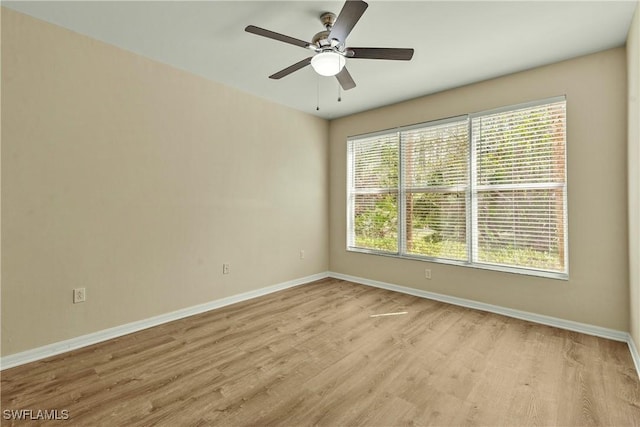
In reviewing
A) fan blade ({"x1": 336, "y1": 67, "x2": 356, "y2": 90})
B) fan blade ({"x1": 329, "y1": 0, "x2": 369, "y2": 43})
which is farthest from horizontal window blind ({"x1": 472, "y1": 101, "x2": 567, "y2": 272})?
fan blade ({"x1": 329, "y1": 0, "x2": 369, "y2": 43})

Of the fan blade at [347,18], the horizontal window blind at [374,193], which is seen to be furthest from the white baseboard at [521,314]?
the fan blade at [347,18]

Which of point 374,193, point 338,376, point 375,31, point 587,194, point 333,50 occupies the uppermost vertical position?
point 375,31

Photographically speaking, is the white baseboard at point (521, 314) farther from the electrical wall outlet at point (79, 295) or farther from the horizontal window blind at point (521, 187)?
the electrical wall outlet at point (79, 295)

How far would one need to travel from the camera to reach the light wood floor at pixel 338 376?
174 centimetres

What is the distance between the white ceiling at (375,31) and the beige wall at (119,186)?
11.5 inches

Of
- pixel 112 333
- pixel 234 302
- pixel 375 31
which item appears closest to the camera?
pixel 375 31

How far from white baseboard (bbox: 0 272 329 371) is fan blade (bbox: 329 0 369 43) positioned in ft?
10.1

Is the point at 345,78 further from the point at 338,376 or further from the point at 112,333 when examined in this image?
the point at 112,333

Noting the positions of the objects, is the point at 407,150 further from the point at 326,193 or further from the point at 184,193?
the point at 184,193

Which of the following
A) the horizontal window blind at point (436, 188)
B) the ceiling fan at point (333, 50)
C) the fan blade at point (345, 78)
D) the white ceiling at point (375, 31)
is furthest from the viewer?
the horizontal window blind at point (436, 188)

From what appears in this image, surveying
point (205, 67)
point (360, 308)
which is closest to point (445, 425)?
point (360, 308)

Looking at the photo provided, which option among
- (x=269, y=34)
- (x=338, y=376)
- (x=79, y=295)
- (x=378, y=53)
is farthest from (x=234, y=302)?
(x=378, y=53)

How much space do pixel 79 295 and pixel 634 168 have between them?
186 inches

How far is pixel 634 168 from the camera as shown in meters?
2.34
